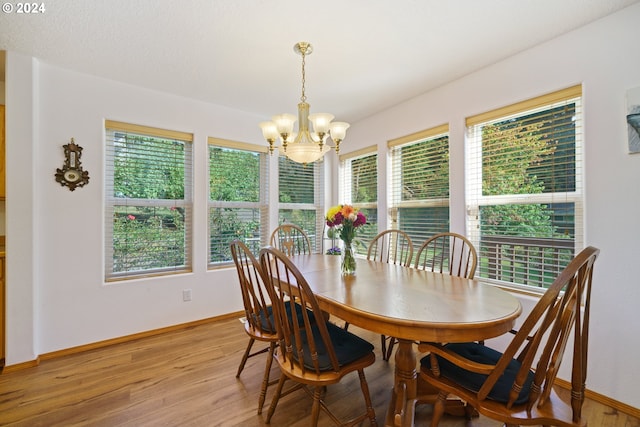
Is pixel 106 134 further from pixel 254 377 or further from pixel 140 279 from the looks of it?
pixel 254 377

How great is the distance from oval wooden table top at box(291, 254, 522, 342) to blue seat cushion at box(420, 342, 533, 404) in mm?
218

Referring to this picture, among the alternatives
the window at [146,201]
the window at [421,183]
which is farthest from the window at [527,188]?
the window at [146,201]

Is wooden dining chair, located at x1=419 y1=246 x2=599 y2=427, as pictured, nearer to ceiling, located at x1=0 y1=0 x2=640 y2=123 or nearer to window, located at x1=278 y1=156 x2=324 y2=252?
ceiling, located at x1=0 y1=0 x2=640 y2=123

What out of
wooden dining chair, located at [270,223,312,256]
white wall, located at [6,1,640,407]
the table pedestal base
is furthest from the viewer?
wooden dining chair, located at [270,223,312,256]

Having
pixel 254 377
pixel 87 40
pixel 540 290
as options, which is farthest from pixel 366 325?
pixel 87 40

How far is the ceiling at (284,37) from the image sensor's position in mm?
1726

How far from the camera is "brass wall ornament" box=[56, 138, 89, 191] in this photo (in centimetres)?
243

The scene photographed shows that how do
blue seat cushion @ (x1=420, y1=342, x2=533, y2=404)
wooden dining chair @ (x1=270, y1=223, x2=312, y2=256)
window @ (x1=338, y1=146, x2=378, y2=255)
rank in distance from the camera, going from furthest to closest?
window @ (x1=338, y1=146, x2=378, y2=255) → wooden dining chair @ (x1=270, y1=223, x2=312, y2=256) → blue seat cushion @ (x1=420, y1=342, x2=533, y2=404)

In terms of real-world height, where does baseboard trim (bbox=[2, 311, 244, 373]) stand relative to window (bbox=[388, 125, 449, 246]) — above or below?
below

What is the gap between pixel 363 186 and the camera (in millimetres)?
3828

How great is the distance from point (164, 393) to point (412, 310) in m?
1.80

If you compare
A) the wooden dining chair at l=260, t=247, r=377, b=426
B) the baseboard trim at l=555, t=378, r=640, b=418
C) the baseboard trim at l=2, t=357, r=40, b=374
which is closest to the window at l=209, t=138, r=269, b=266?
the baseboard trim at l=2, t=357, r=40, b=374

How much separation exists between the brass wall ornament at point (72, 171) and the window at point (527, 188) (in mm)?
3552

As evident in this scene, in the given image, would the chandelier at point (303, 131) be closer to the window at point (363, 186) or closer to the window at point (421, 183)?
→ the window at point (421, 183)
